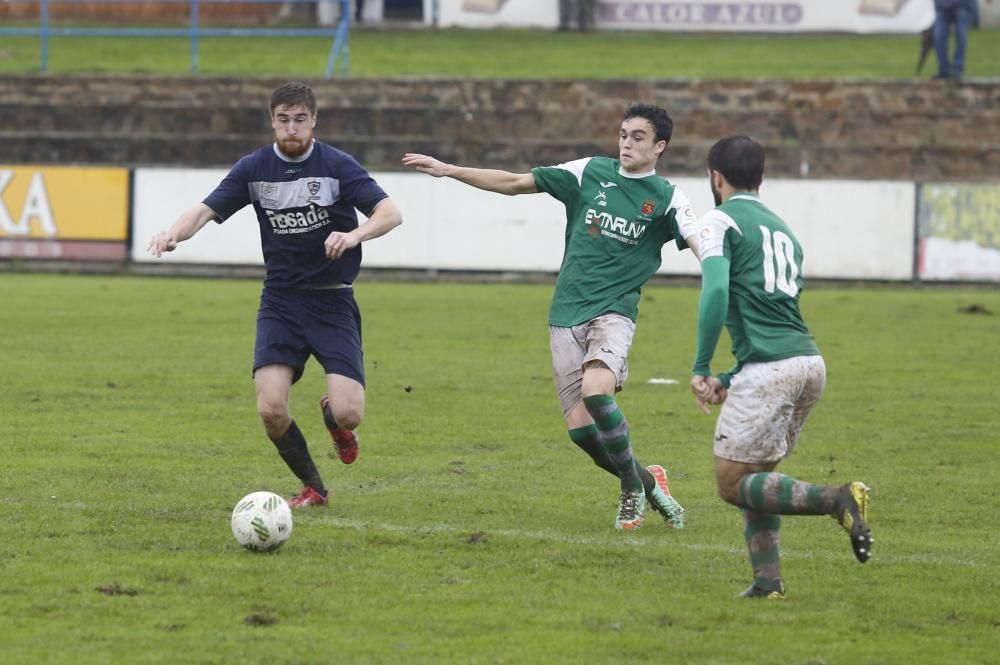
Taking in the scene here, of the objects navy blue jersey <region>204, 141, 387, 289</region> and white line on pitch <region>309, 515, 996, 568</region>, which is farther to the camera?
navy blue jersey <region>204, 141, 387, 289</region>

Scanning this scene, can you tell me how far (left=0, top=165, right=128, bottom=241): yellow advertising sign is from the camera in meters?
24.6

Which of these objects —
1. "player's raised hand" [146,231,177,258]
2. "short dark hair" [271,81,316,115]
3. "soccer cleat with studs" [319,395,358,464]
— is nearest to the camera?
"player's raised hand" [146,231,177,258]

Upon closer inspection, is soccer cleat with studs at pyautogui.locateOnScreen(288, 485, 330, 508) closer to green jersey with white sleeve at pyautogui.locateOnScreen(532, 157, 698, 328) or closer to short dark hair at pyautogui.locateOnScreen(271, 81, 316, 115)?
green jersey with white sleeve at pyautogui.locateOnScreen(532, 157, 698, 328)

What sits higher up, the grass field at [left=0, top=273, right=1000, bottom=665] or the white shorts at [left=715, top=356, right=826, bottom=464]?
the white shorts at [left=715, top=356, right=826, bottom=464]

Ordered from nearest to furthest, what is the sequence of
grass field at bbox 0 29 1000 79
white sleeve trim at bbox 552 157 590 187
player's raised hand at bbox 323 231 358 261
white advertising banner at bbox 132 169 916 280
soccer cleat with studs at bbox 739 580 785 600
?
1. soccer cleat with studs at bbox 739 580 785 600
2. player's raised hand at bbox 323 231 358 261
3. white sleeve trim at bbox 552 157 590 187
4. white advertising banner at bbox 132 169 916 280
5. grass field at bbox 0 29 1000 79

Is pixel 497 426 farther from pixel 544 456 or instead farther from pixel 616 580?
pixel 616 580

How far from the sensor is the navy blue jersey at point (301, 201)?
8.20 metres

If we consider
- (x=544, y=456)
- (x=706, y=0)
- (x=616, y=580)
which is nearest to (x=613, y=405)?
(x=616, y=580)

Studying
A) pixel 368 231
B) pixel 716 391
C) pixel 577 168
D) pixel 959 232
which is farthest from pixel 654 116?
pixel 959 232

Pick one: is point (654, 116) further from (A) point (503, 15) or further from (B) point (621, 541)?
(A) point (503, 15)

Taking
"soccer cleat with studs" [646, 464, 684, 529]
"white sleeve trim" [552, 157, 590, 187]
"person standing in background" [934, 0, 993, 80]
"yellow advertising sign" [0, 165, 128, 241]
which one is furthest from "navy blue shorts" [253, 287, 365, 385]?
"person standing in background" [934, 0, 993, 80]

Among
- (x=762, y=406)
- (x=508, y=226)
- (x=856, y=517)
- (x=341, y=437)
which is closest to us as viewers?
(x=856, y=517)

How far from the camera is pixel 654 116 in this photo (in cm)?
810

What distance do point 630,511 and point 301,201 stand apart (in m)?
2.33
